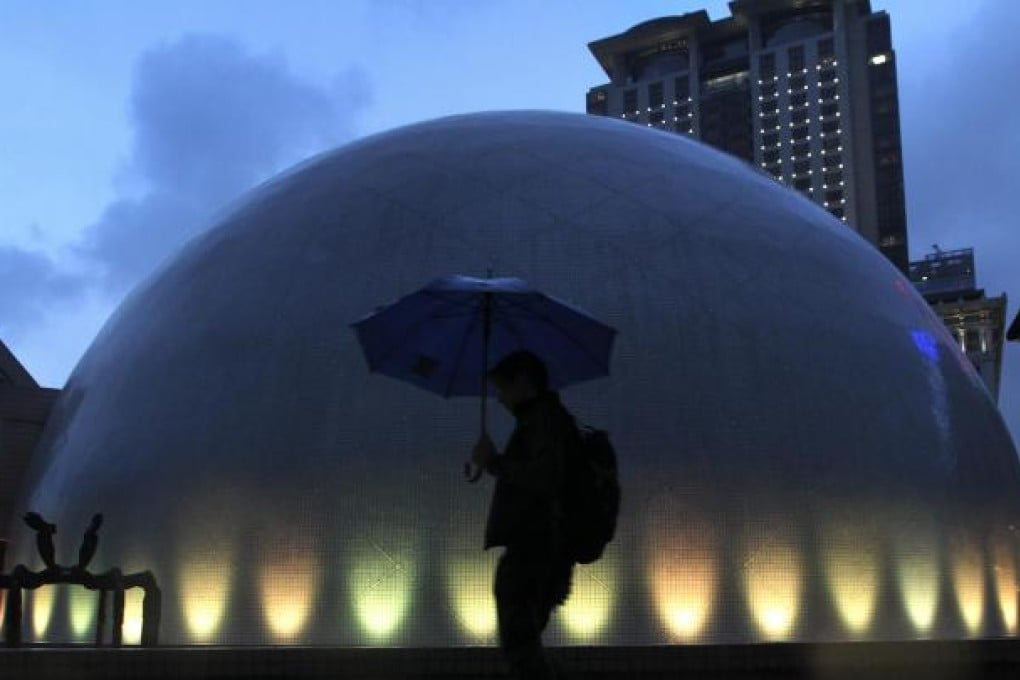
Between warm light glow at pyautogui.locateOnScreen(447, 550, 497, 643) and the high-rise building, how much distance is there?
116092mm

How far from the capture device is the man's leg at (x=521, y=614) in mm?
4801

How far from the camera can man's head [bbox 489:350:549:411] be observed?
5.15 meters

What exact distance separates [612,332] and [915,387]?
9.99 m

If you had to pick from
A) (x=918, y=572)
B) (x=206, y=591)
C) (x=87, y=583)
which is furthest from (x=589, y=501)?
(x=918, y=572)

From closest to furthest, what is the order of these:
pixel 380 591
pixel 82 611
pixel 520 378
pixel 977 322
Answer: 1. pixel 520 378
2. pixel 380 591
3. pixel 82 611
4. pixel 977 322

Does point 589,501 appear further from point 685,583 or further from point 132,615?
point 132,615

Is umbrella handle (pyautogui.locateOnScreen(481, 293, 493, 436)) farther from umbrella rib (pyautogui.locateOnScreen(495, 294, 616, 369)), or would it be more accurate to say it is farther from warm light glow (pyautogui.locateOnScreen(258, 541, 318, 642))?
warm light glow (pyautogui.locateOnScreen(258, 541, 318, 642))

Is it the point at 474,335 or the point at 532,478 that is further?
the point at 474,335

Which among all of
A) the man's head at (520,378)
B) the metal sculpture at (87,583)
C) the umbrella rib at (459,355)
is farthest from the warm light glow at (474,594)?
the man's head at (520,378)

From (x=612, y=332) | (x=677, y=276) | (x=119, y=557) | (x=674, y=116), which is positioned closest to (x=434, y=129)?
(x=677, y=276)

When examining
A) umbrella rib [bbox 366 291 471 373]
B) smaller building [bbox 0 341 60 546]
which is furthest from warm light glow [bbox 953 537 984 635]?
smaller building [bbox 0 341 60 546]

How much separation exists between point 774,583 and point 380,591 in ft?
14.3

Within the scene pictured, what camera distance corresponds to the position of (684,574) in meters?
12.4

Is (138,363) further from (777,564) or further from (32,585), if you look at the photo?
(777,564)
